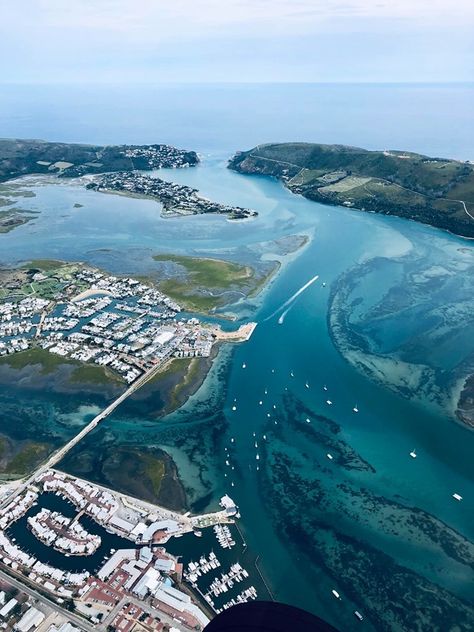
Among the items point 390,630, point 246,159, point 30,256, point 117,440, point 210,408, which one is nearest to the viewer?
point 390,630

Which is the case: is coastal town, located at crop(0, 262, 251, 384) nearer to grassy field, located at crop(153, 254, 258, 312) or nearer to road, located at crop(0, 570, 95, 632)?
grassy field, located at crop(153, 254, 258, 312)

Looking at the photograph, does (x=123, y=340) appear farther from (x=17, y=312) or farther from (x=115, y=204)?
(x=115, y=204)

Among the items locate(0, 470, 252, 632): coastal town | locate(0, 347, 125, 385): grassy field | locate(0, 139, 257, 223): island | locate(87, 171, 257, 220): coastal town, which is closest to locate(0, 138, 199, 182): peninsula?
locate(0, 139, 257, 223): island

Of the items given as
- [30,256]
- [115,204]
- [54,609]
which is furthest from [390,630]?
[115,204]

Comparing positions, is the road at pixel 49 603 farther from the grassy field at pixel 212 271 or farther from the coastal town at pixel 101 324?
the grassy field at pixel 212 271

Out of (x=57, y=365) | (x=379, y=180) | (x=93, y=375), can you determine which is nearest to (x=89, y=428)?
(x=93, y=375)
